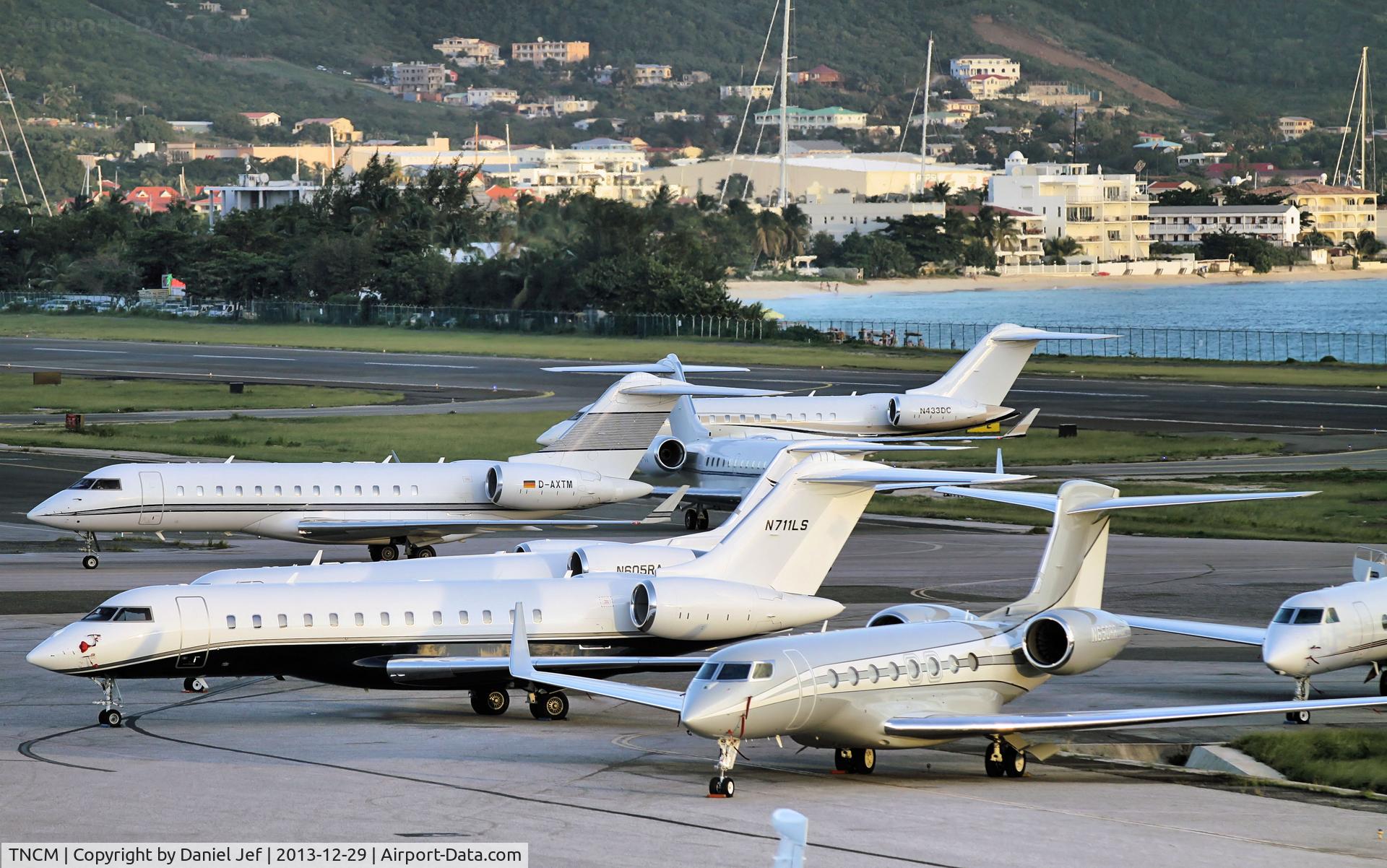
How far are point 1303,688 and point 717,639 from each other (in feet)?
33.2

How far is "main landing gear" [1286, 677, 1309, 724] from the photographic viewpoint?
1204 inches

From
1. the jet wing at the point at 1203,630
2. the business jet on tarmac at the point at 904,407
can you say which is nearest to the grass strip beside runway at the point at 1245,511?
the business jet on tarmac at the point at 904,407

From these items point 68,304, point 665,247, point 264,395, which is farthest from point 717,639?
point 68,304

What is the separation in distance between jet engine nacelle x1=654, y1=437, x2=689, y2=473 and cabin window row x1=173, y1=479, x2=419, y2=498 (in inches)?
497

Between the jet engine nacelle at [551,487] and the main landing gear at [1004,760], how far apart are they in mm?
26225

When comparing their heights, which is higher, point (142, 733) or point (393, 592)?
point (393, 592)

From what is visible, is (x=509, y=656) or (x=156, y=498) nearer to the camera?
(x=509, y=656)

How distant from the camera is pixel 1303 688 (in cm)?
3098

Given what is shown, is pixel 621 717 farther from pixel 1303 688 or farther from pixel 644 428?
pixel 644 428

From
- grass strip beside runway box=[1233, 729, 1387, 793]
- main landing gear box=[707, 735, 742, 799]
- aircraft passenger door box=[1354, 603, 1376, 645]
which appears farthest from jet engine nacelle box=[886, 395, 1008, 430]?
main landing gear box=[707, 735, 742, 799]

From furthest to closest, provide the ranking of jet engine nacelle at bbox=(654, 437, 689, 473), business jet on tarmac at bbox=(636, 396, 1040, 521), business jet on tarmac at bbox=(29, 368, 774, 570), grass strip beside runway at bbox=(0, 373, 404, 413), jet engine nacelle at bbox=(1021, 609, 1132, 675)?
1. grass strip beside runway at bbox=(0, 373, 404, 413)
2. jet engine nacelle at bbox=(654, 437, 689, 473)
3. business jet on tarmac at bbox=(636, 396, 1040, 521)
4. business jet on tarmac at bbox=(29, 368, 774, 570)
5. jet engine nacelle at bbox=(1021, 609, 1132, 675)

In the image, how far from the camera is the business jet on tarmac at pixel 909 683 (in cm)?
2409

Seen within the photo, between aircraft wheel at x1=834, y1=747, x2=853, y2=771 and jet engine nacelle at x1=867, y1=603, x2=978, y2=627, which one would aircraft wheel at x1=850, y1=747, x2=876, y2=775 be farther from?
jet engine nacelle at x1=867, y1=603, x2=978, y2=627

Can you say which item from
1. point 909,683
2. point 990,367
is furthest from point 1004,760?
point 990,367
